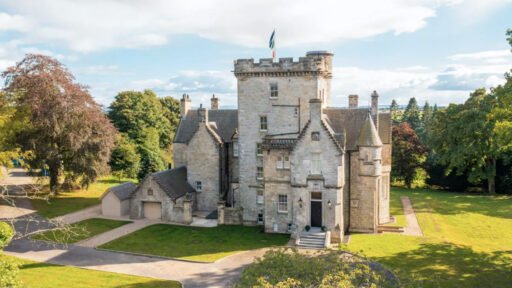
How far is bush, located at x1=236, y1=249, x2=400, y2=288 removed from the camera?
41.6 ft

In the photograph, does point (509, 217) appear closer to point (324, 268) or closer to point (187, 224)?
point (187, 224)

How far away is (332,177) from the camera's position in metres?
31.8

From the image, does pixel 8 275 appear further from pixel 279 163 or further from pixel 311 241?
pixel 279 163

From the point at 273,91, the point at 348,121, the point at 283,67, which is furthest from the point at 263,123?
the point at 348,121

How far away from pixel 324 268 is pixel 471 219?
106ft

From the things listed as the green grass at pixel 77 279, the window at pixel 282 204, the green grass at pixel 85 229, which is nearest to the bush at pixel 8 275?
the green grass at pixel 77 279

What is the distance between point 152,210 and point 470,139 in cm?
3942

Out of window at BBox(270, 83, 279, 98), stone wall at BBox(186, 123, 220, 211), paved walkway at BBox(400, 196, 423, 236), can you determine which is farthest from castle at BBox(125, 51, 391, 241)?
paved walkway at BBox(400, 196, 423, 236)

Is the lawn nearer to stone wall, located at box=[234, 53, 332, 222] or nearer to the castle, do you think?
the castle

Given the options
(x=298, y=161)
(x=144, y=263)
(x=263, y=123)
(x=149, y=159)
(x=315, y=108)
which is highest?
(x=315, y=108)

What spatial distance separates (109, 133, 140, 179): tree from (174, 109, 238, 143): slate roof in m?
14.7

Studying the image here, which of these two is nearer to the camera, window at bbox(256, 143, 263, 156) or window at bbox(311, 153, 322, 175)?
window at bbox(311, 153, 322, 175)

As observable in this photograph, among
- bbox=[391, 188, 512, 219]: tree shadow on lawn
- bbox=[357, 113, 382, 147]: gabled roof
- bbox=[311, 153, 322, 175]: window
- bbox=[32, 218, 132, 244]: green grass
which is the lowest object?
bbox=[32, 218, 132, 244]: green grass

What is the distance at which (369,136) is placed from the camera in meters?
33.8
